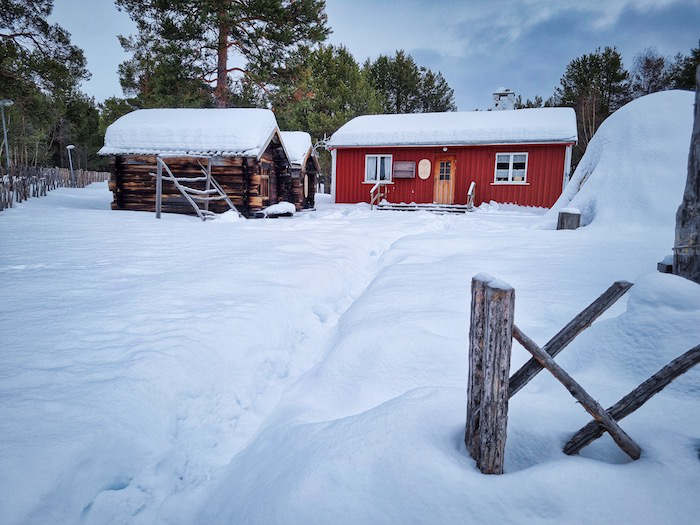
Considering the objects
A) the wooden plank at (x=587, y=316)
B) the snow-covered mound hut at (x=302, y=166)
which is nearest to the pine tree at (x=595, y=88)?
the snow-covered mound hut at (x=302, y=166)

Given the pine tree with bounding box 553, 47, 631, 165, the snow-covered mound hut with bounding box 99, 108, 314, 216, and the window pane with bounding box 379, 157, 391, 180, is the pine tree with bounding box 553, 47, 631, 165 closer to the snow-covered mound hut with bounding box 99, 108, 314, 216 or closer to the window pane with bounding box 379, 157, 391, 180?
the window pane with bounding box 379, 157, 391, 180

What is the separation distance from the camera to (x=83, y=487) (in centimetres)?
189

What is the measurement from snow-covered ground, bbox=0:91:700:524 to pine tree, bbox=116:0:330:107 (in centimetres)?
1554

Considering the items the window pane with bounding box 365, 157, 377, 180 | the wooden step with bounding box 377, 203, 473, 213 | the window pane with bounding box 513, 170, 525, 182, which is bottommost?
the wooden step with bounding box 377, 203, 473, 213

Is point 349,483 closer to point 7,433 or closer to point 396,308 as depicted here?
point 7,433

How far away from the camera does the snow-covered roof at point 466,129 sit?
16297 mm

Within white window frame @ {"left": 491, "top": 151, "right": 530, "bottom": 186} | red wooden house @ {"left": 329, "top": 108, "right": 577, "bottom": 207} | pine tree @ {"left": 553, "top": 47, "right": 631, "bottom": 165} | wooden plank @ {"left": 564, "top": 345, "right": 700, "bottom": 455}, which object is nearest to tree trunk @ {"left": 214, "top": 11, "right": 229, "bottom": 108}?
red wooden house @ {"left": 329, "top": 108, "right": 577, "bottom": 207}

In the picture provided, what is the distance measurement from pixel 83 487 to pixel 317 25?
20.3m

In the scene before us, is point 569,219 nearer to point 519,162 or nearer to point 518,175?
point 518,175

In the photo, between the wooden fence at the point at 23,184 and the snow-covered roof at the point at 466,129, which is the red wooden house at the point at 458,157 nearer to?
the snow-covered roof at the point at 466,129

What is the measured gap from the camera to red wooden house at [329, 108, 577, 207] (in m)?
16.5

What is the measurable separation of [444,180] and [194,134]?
10.8 m

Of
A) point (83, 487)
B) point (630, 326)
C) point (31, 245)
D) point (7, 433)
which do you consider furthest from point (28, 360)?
point (31, 245)

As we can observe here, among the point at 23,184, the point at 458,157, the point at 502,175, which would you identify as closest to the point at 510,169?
the point at 502,175
